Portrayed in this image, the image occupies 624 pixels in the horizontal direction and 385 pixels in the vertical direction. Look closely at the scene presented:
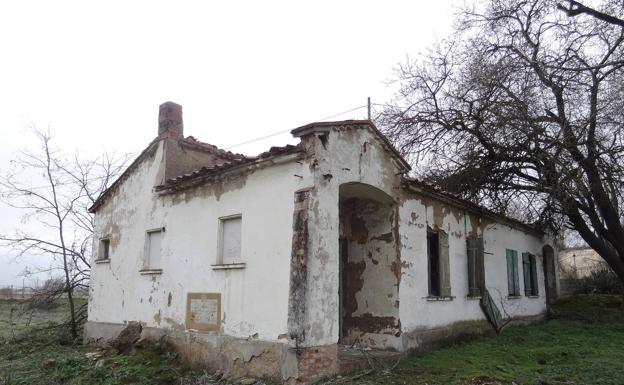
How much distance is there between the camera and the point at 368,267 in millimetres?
9547

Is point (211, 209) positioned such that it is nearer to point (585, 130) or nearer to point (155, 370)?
point (155, 370)

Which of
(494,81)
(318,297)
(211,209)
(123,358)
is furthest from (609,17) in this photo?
(123,358)

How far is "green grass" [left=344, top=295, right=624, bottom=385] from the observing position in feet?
24.9

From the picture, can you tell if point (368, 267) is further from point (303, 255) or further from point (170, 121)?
point (170, 121)

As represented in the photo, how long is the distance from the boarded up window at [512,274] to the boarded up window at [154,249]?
9.62 m

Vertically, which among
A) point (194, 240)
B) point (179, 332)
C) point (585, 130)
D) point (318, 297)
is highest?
point (585, 130)

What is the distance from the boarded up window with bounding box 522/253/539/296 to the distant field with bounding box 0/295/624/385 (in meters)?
2.40

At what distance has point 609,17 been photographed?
9.82 metres

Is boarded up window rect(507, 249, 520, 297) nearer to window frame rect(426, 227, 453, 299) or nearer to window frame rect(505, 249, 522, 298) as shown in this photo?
window frame rect(505, 249, 522, 298)

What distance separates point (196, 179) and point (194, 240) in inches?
47.6

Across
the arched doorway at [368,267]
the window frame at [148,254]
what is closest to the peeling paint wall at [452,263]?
the arched doorway at [368,267]

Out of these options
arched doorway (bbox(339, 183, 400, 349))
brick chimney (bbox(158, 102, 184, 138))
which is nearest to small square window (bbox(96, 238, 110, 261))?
brick chimney (bbox(158, 102, 184, 138))

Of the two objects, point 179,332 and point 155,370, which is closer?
point 155,370

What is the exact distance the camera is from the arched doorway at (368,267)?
9.04 metres
